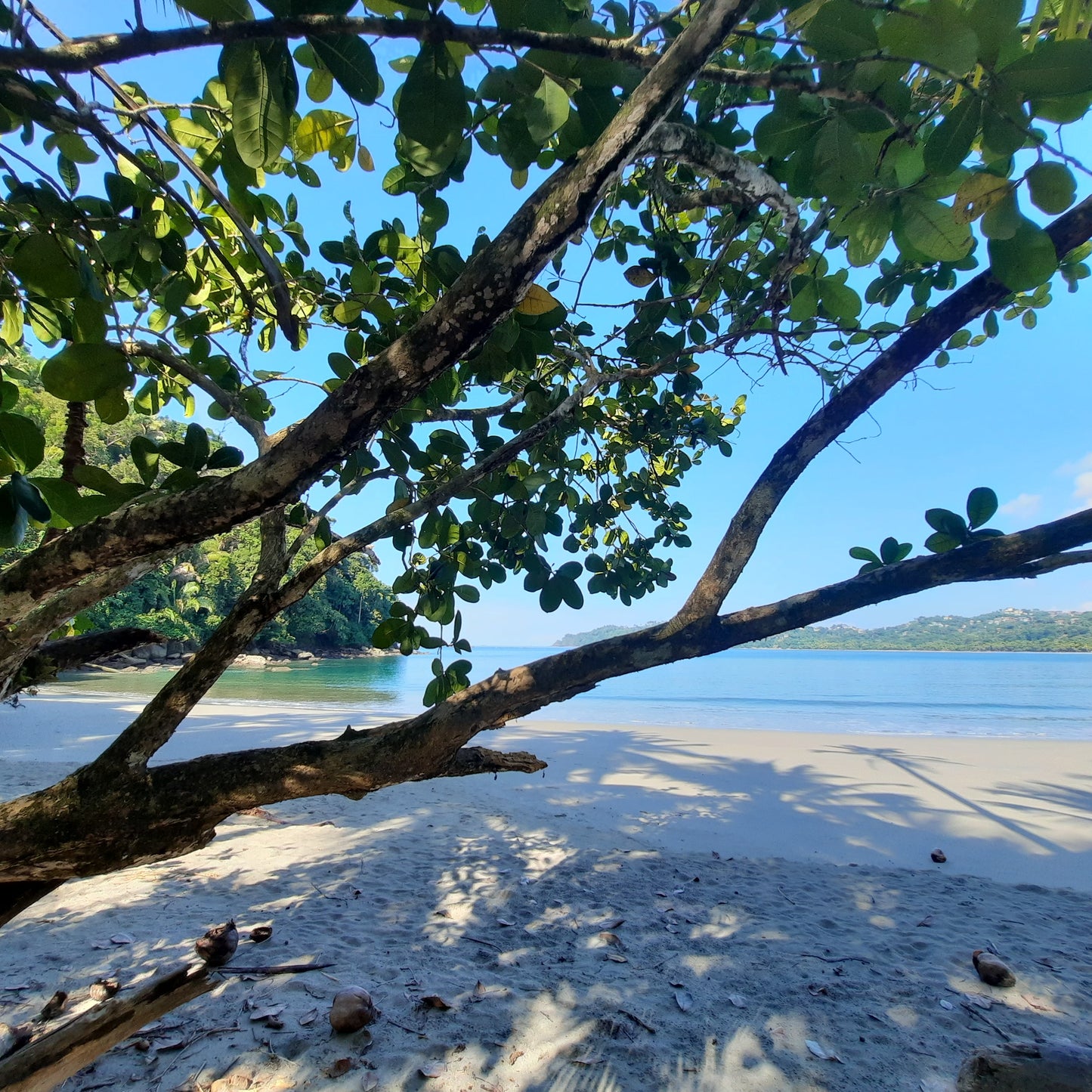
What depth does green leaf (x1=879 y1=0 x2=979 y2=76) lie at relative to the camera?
2.11 feet

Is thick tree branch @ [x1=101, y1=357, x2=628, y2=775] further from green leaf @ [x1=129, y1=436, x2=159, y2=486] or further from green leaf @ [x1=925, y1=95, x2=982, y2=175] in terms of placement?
green leaf @ [x1=925, y1=95, x2=982, y2=175]

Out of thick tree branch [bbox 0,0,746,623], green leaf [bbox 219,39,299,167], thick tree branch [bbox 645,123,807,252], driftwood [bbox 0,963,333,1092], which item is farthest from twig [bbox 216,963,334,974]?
thick tree branch [bbox 645,123,807,252]

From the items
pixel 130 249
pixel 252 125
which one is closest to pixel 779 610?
pixel 252 125

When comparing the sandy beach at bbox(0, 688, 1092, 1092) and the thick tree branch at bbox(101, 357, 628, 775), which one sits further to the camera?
the sandy beach at bbox(0, 688, 1092, 1092)

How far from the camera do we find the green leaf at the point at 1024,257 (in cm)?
79

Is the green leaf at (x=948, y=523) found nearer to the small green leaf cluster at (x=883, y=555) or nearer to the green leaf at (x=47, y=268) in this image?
the small green leaf cluster at (x=883, y=555)

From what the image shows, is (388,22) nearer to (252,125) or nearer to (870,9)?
(252,125)

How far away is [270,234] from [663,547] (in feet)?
6.54

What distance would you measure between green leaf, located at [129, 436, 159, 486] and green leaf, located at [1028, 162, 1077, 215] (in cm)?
130

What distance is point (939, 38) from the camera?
661 millimetres

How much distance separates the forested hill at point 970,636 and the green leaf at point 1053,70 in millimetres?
54138

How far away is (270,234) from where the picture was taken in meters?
1.90

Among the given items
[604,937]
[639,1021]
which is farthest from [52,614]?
[604,937]

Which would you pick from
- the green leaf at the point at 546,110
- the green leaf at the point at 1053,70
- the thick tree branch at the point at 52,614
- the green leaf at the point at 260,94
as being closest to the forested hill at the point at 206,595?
the thick tree branch at the point at 52,614
